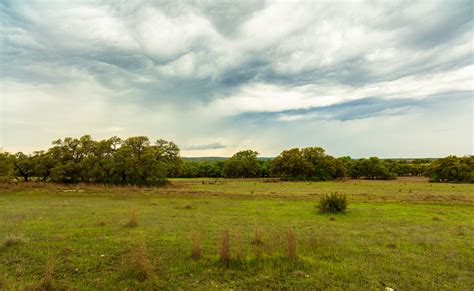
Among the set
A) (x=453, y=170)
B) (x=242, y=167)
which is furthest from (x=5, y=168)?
(x=453, y=170)

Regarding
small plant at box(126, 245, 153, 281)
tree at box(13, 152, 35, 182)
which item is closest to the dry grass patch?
small plant at box(126, 245, 153, 281)

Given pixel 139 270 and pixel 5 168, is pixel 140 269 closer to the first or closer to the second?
pixel 139 270

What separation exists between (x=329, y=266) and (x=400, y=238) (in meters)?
5.90

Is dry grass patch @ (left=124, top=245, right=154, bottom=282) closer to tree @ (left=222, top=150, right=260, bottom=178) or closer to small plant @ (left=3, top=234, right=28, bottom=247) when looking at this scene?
small plant @ (left=3, top=234, right=28, bottom=247)

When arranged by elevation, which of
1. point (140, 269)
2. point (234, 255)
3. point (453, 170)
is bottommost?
point (234, 255)

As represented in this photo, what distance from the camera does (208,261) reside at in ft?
26.4

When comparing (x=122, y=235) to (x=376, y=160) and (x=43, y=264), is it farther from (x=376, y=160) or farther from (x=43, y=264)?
(x=376, y=160)

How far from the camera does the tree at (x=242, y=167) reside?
9906 centimetres

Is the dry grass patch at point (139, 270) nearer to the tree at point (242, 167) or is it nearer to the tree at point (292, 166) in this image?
the tree at point (292, 166)

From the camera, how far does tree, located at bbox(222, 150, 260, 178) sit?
325ft

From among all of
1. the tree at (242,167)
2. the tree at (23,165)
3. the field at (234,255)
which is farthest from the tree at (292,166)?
the field at (234,255)

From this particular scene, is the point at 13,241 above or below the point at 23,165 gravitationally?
below

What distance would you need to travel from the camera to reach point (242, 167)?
98750 mm

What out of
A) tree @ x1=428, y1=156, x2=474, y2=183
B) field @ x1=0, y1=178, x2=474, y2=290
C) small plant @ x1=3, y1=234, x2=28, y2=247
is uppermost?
tree @ x1=428, y1=156, x2=474, y2=183
